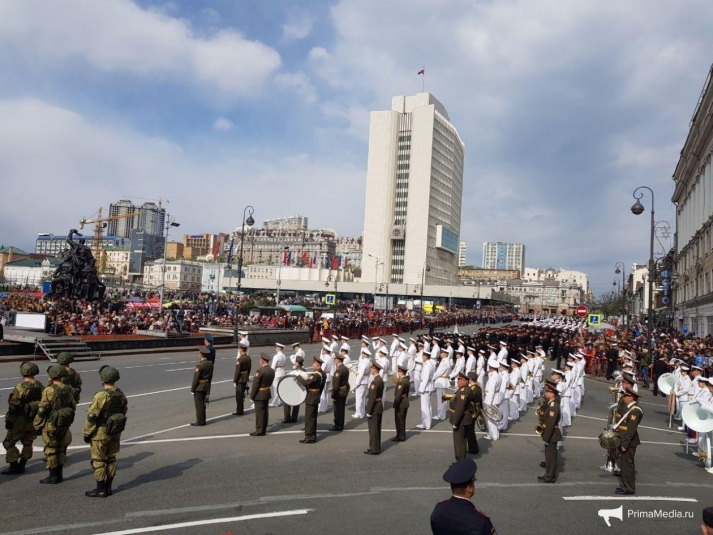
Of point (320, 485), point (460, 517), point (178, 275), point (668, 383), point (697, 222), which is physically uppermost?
point (697, 222)

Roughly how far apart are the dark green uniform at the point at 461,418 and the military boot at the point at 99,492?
17.4 ft

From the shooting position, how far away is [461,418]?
9.23 metres

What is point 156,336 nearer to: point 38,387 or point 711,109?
point 38,387

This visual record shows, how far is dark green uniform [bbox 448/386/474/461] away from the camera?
923 centimetres

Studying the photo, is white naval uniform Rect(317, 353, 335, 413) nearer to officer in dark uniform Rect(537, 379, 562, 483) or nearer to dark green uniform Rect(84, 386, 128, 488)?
officer in dark uniform Rect(537, 379, 562, 483)

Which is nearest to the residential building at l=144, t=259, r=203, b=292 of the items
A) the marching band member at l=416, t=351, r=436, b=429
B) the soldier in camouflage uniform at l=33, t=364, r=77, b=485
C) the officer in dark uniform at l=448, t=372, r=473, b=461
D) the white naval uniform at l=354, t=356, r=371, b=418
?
the white naval uniform at l=354, t=356, r=371, b=418

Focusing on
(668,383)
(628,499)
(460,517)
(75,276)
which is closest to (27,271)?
(75,276)

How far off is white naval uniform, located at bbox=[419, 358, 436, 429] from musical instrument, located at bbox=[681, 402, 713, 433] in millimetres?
5037

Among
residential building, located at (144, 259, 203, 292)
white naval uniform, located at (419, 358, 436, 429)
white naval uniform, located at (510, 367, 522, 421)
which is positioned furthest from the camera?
residential building, located at (144, 259, 203, 292)

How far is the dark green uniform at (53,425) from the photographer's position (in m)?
7.32

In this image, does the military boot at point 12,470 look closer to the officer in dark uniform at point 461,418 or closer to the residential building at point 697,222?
the officer in dark uniform at point 461,418

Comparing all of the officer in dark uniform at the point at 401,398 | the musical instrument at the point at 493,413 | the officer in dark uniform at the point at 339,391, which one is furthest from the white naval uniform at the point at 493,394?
the officer in dark uniform at the point at 339,391

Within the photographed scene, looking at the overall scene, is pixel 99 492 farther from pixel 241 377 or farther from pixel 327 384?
pixel 327 384

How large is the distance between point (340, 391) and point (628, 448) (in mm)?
5469
